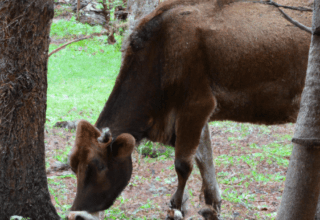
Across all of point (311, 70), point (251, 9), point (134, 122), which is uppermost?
point (251, 9)

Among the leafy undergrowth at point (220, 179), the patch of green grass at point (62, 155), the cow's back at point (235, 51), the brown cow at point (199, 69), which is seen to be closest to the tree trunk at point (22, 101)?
the leafy undergrowth at point (220, 179)

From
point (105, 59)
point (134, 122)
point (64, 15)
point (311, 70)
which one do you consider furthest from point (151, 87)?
point (64, 15)

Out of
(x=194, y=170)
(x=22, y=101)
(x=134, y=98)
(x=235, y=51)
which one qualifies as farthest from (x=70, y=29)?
(x=22, y=101)

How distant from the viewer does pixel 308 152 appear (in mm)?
2109

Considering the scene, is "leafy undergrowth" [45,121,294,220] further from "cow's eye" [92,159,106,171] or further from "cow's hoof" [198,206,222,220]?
"cow's eye" [92,159,106,171]

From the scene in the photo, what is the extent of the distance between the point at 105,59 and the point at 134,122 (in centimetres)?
1522

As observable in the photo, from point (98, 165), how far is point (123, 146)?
351 millimetres

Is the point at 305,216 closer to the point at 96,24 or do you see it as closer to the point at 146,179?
the point at 146,179

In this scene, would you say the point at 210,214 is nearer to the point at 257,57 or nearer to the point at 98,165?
the point at 98,165

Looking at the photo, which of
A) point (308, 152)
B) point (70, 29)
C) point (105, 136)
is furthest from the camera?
point (70, 29)

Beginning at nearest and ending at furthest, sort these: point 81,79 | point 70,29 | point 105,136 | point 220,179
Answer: point 105,136
point 220,179
point 81,79
point 70,29

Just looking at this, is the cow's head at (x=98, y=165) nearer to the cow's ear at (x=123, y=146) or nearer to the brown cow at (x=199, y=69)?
the cow's ear at (x=123, y=146)

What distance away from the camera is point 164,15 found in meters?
4.43

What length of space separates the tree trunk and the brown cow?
1.10 meters
